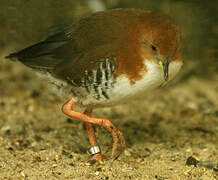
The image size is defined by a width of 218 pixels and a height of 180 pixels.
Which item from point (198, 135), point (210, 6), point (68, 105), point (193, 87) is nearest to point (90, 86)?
point (68, 105)

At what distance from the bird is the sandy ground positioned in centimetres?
38

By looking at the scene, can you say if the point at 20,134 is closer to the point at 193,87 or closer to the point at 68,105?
the point at 68,105

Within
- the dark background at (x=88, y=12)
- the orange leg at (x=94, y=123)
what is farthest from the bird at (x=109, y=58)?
the dark background at (x=88, y=12)

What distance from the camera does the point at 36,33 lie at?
5.30 meters

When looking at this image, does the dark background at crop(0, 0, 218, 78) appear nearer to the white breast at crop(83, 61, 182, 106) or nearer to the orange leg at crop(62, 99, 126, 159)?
the orange leg at crop(62, 99, 126, 159)

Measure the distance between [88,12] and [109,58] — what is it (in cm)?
159

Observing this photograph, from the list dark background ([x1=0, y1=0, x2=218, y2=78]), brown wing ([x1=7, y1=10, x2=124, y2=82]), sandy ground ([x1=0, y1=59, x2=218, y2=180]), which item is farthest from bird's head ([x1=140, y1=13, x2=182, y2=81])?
dark background ([x1=0, y1=0, x2=218, y2=78])

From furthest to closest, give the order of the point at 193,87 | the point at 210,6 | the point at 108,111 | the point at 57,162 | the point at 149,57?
the point at 193,87 → the point at 108,111 → the point at 210,6 → the point at 57,162 → the point at 149,57

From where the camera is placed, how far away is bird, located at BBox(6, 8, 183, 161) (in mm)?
3754

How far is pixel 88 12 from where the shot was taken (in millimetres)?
5211

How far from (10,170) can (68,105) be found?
35.8 inches

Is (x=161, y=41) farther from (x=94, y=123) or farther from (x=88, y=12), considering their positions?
(x=88, y=12)

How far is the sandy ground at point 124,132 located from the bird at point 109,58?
38 centimetres

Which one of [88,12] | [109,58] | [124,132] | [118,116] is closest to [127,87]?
[109,58]
